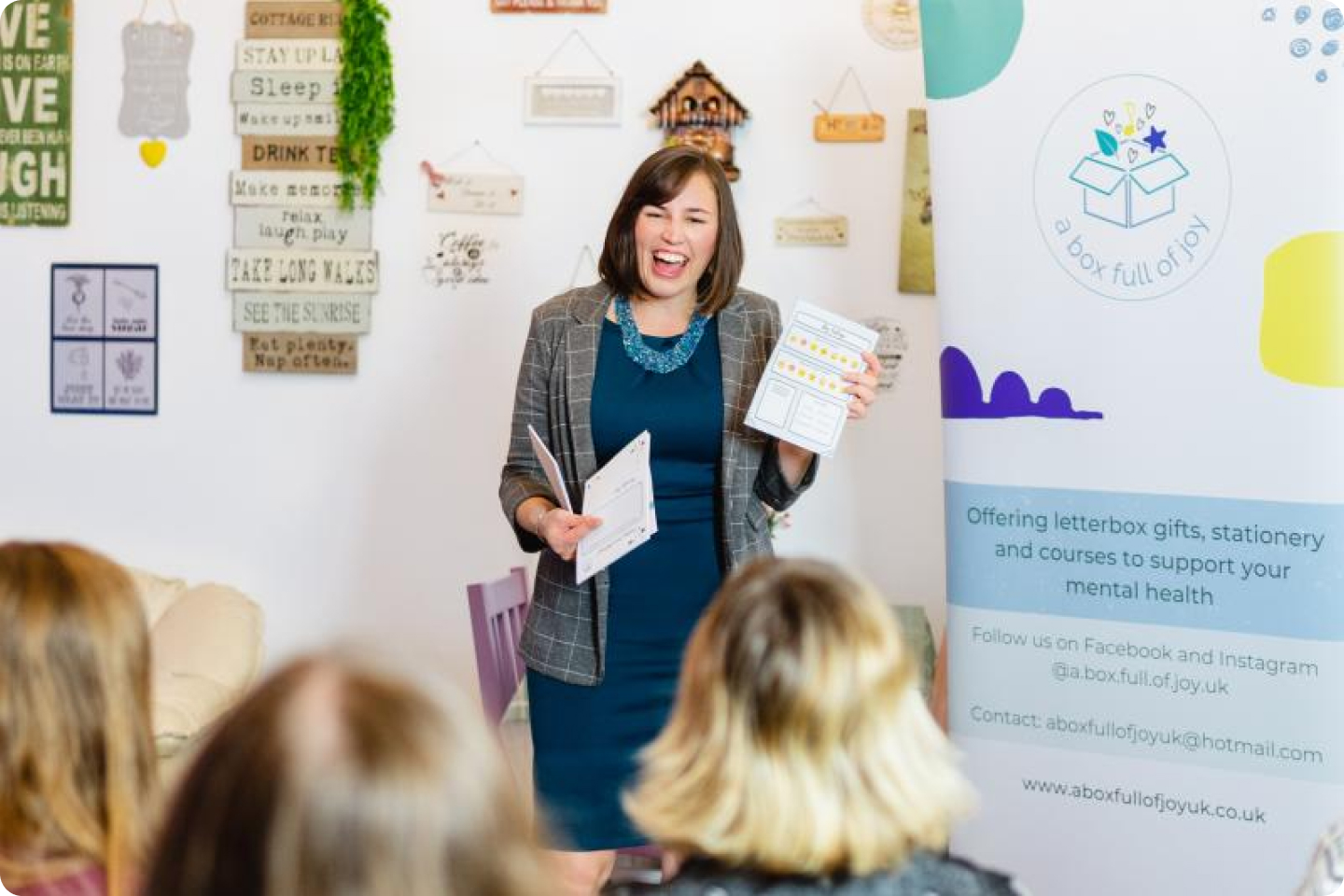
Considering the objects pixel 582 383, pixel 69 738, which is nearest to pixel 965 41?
pixel 582 383

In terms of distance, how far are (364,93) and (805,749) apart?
2.60 metres

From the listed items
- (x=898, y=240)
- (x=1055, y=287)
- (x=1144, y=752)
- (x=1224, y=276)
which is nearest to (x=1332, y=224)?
(x=1224, y=276)

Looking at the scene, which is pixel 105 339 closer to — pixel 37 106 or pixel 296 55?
pixel 37 106

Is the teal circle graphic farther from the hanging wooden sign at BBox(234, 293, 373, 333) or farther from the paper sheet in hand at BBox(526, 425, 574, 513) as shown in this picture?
the hanging wooden sign at BBox(234, 293, 373, 333)

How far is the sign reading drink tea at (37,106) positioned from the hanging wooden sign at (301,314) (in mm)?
533

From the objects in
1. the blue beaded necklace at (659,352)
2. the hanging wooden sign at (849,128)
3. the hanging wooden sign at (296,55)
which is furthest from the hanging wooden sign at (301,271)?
the blue beaded necklace at (659,352)

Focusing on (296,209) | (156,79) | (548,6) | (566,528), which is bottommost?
(566,528)

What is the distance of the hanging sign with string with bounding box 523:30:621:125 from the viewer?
3.37 m

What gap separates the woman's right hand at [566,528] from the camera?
2.30 meters

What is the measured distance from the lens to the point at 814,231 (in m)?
3.32

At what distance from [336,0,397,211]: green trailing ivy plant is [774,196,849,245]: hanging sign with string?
0.97 m

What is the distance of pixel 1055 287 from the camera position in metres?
2.53

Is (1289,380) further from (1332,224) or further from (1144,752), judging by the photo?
(1144,752)

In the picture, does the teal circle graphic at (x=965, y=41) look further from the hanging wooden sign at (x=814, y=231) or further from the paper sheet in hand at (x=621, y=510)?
the paper sheet in hand at (x=621, y=510)
